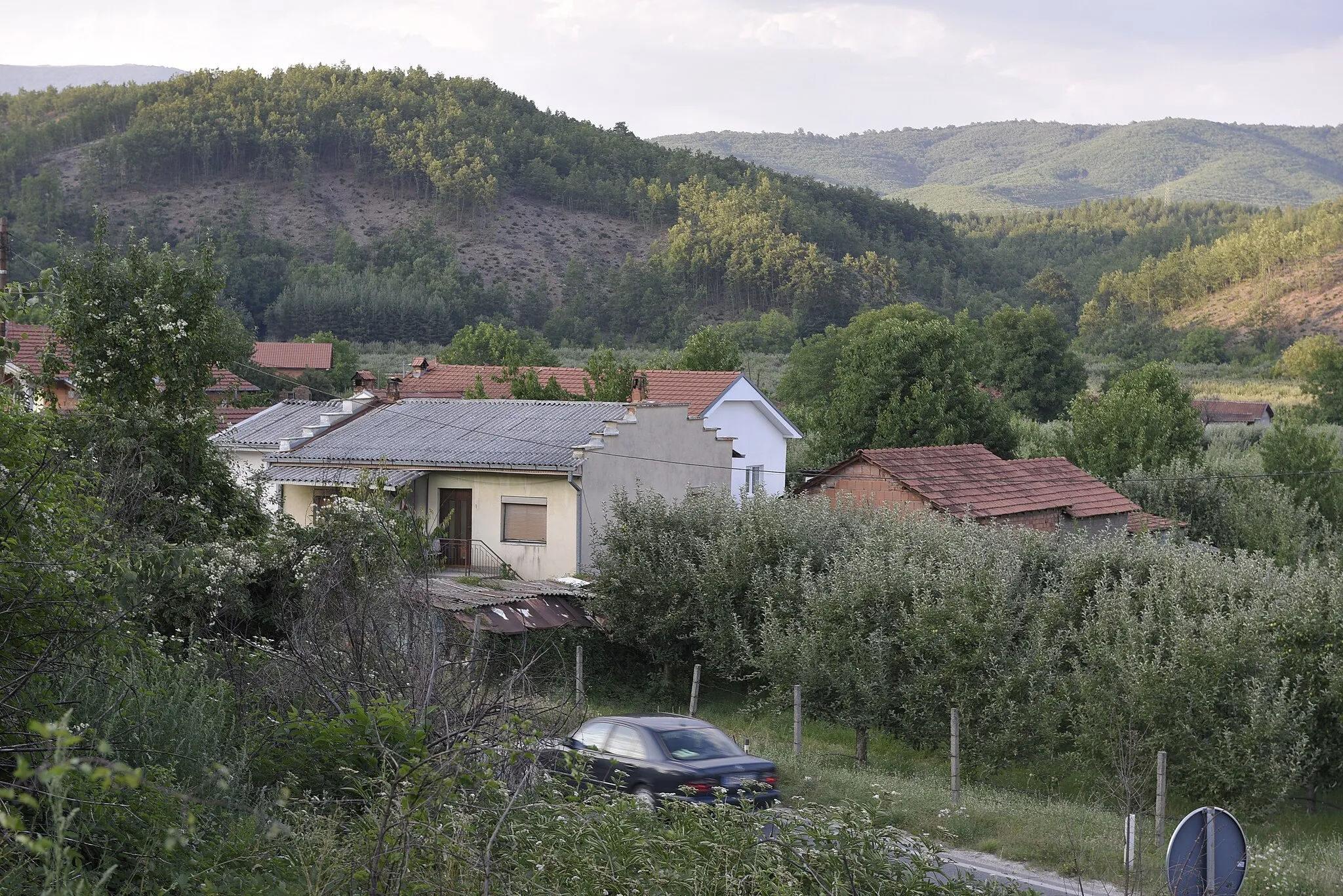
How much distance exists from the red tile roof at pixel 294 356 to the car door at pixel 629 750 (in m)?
77.1

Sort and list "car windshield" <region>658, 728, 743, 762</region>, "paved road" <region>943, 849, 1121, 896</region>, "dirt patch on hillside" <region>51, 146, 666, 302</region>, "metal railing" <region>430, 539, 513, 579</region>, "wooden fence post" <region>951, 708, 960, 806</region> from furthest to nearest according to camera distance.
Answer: "dirt patch on hillside" <region>51, 146, 666, 302</region> < "metal railing" <region>430, 539, 513, 579</region> < "wooden fence post" <region>951, 708, 960, 806</region> < "car windshield" <region>658, 728, 743, 762</region> < "paved road" <region>943, 849, 1121, 896</region>

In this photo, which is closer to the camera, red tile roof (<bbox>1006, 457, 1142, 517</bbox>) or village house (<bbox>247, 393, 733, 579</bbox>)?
village house (<bbox>247, 393, 733, 579</bbox>)

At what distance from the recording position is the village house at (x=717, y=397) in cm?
4438

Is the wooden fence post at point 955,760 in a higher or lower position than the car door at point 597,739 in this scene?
lower

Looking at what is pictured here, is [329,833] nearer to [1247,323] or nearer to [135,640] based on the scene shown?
[135,640]

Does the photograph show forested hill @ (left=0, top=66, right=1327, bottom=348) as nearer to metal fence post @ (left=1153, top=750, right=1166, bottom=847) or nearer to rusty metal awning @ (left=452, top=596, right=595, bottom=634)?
rusty metal awning @ (left=452, top=596, right=595, bottom=634)

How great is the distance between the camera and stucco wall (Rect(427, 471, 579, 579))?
1166 inches

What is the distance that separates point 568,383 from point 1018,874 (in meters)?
37.4

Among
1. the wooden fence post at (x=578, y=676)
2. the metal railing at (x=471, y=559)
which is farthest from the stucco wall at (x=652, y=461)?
the wooden fence post at (x=578, y=676)

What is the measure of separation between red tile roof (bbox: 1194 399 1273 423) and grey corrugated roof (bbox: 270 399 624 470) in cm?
4900

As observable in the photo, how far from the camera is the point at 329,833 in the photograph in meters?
5.80

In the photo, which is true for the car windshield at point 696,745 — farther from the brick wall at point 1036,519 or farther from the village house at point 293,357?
the village house at point 293,357

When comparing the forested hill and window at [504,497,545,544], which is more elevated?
the forested hill

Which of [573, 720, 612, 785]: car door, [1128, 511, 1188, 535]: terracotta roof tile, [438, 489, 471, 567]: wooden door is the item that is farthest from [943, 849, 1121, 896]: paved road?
[1128, 511, 1188, 535]: terracotta roof tile
